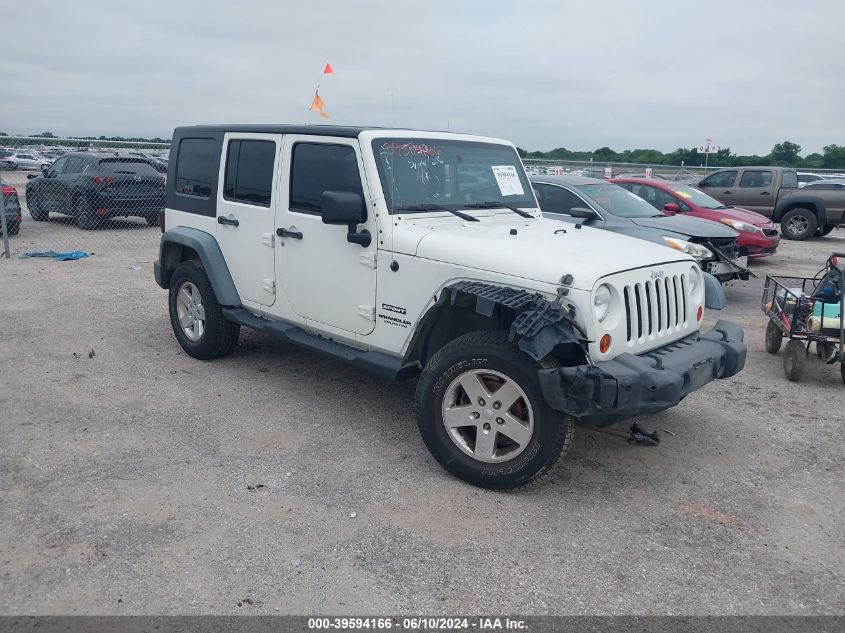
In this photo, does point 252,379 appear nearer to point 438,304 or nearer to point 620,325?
point 438,304

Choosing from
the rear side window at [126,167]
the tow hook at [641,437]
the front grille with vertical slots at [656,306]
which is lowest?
the tow hook at [641,437]

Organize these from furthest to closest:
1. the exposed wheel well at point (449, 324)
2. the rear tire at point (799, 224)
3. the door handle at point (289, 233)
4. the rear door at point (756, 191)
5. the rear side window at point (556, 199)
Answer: the rear door at point (756, 191) → the rear tire at point (799, 224) → the rear side window at point (556, 199) → the door handle at point (289, 233) → the exposed wheel well at point (449, 324)

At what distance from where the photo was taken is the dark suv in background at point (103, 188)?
540 inches

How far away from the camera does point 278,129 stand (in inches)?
214

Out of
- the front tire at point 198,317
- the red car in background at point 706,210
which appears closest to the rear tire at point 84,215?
the front tire at point 198,317

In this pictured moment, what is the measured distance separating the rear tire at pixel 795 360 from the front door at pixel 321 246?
385cm

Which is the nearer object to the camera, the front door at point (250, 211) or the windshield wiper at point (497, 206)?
the windshield wiper at point (497, 206)

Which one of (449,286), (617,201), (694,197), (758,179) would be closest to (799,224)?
(758,179)

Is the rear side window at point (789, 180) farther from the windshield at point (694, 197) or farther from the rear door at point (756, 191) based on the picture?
the windshield at point (694, 197)

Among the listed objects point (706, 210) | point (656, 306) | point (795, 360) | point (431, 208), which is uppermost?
point (706, 210)

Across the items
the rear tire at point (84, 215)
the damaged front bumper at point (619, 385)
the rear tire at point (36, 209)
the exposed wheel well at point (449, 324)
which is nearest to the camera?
the damaged front bumper at point (619, 385)

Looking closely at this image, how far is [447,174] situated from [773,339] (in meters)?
4.02

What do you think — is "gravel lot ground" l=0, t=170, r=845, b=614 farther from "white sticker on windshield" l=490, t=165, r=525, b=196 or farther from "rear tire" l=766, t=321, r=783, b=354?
"white sticker on windshield" l=490, t=165, r=525, b=196

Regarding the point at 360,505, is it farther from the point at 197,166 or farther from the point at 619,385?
the point at 197,166
